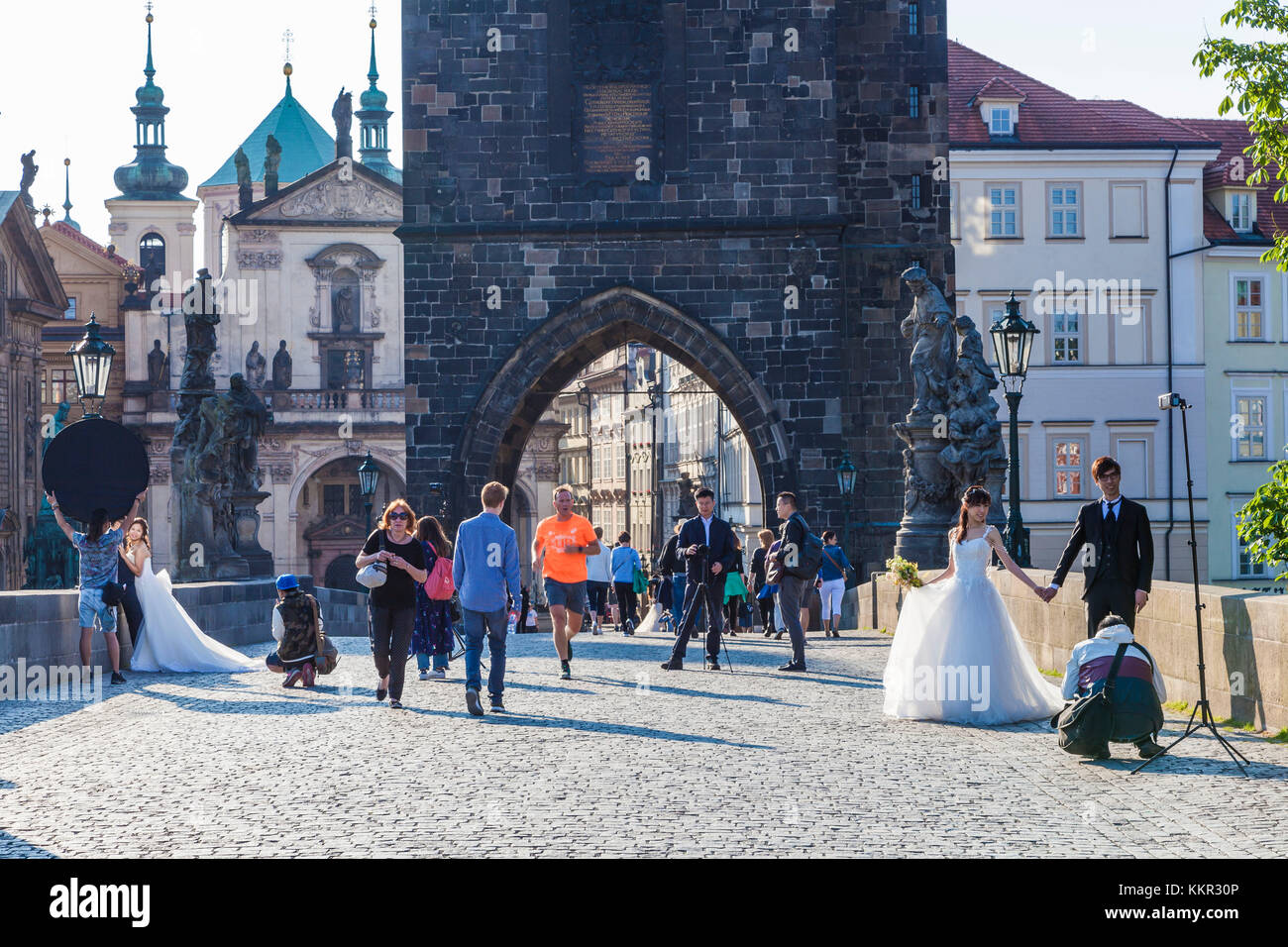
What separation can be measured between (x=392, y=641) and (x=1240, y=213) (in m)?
40.3

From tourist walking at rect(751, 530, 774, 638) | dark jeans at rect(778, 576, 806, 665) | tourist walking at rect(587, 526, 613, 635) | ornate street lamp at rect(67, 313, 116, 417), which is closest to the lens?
dark jeans at rect(778, 576, 806, 665)

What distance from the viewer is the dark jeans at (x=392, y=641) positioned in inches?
549

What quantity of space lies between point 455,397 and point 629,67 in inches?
240

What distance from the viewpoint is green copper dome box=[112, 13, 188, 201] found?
8212 centimetres

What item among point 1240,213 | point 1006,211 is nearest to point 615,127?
point 1006,211

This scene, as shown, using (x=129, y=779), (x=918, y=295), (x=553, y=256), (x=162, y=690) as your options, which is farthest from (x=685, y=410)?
(x=129, y=779)

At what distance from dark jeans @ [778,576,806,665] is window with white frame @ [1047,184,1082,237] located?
33119mm

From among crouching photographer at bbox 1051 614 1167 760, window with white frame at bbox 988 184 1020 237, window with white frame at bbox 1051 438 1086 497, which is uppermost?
window with white frame at bbox 988 184 1020 237

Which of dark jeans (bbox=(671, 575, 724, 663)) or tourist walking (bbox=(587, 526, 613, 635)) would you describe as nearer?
dark jeans (bbox=(671, 575, 724, 663))

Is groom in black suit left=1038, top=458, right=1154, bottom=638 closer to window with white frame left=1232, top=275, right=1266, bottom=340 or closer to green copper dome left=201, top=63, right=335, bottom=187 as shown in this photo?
window with white frame left=1232, top=275, right=1266, bottom=340

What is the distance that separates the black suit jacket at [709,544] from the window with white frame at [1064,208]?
33249 millimetres

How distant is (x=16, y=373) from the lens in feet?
176

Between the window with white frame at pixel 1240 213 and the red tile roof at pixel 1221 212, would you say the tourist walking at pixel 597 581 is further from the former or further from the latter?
the window with white frame at pixel 1240 213

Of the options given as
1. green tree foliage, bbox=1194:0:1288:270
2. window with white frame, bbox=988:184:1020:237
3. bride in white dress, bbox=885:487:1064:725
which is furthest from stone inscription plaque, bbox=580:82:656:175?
window with white frame, bbox=988:184:1020:237
